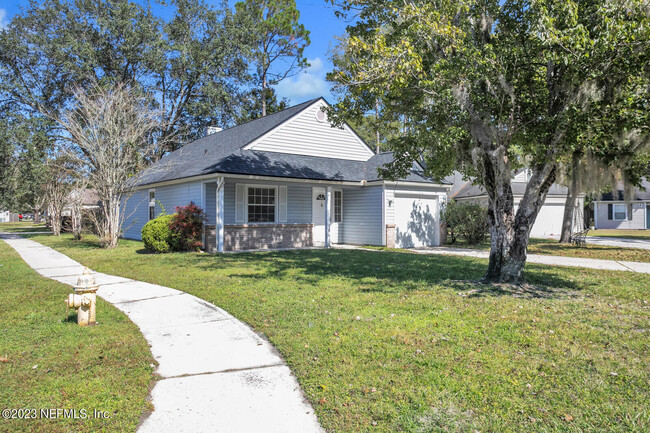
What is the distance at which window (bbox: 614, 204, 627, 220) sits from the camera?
3041cm

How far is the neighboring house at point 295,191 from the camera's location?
14.3 meters

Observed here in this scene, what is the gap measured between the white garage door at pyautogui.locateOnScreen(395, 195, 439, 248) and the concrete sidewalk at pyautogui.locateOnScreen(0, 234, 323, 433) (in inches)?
448

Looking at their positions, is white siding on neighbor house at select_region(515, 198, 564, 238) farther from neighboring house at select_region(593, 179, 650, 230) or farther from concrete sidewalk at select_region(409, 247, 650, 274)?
concrete sidewalk at select_region(409, 247, 650, 274)

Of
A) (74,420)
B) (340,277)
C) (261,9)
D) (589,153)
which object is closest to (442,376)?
(74,420)

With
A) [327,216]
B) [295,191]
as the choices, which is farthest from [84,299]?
[295,191]

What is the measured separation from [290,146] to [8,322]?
12.8 meters

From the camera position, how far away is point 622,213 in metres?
30.5

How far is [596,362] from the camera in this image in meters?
3.88

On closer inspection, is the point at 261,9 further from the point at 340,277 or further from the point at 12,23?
the point at 340,277

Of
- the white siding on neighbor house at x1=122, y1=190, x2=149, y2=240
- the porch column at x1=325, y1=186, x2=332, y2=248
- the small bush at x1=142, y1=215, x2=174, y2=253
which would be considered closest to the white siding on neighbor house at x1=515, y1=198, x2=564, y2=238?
the porch column at x1=325, y1=186, x2=332, y2=248

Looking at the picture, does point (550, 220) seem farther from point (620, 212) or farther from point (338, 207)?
point (338, 207)

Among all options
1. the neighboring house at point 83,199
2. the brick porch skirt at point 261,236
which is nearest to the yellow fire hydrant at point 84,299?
the brick porch skirt at point 261,236

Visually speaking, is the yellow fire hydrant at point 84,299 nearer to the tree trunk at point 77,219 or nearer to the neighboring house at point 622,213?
the tree trunk at point 77,219

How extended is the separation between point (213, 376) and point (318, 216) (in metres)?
13.1
